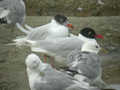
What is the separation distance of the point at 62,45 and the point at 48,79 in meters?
1.01

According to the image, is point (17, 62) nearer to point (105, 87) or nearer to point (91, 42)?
point (91, 42)

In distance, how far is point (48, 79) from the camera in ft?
8.50

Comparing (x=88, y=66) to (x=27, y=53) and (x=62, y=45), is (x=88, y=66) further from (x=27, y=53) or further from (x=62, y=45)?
(x=27, y=53)

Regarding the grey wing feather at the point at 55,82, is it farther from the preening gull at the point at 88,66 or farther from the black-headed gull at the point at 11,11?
the black-headed gull at the point at 11,11

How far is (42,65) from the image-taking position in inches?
107

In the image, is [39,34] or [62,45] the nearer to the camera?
[62,45]

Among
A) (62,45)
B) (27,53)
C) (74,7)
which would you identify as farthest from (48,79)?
(74,7)

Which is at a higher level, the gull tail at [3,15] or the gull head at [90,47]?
the gull tail at [3,15]

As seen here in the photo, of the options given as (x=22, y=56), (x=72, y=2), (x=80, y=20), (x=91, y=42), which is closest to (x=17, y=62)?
(x=22, y=56)

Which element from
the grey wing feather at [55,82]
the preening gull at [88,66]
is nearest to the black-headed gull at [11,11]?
the preening gull at [88,66]

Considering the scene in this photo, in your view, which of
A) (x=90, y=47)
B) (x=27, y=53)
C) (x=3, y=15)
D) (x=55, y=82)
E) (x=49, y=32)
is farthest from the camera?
(x=3, y=15)

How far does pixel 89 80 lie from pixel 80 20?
3309mm

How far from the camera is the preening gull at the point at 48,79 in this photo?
2.56 m

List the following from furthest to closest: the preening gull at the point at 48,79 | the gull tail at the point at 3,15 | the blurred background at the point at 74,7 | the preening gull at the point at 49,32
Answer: the blurred background at the point at 74,7, the gull tail at the point at 3,15, the preening gull at the point at 49,32, the preening gull at the point at 48,79
